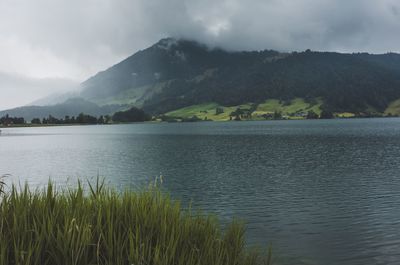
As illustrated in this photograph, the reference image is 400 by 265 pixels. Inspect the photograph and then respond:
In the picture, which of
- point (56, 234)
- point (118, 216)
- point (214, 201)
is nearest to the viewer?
point (56, 234)

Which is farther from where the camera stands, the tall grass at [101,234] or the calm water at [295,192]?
the calm water at [295,192]

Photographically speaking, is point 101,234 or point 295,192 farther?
point 295,192

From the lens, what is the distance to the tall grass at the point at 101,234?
34.3 feet

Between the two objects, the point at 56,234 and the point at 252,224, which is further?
the point at 252,224

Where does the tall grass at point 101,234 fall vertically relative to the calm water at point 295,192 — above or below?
above

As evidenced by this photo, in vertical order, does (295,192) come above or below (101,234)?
below

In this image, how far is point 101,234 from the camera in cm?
1073

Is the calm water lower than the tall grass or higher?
lower

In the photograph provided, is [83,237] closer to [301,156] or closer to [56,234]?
[56,234]

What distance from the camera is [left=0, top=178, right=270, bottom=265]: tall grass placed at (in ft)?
34.3

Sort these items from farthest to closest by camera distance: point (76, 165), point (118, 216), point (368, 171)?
1. point (76, 165)
2. point (368, 171)
3. point (118, 216)

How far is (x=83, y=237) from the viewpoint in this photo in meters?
10.5

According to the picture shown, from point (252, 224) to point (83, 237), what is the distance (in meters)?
20.6

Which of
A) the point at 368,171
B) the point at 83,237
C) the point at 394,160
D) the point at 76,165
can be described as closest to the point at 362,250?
the point at 83,237
